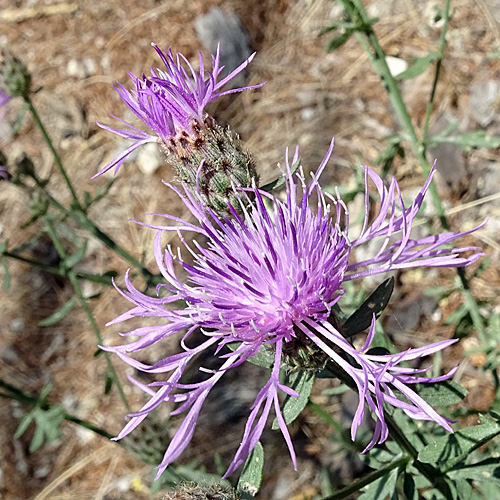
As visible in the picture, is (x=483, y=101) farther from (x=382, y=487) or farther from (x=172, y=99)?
(x=382, y=487)

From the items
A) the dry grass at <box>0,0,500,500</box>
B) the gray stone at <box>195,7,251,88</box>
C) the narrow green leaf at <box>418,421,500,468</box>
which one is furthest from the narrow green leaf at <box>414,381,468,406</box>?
the gray stone at <box>195,7,251,88</box>

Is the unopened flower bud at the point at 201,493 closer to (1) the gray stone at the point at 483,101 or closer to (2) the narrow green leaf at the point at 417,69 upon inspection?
(2) the narrow green leaf at the point at 417,69

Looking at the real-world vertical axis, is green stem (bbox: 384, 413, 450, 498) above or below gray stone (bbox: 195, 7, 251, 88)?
below

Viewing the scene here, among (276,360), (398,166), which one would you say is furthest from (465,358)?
(276,360)

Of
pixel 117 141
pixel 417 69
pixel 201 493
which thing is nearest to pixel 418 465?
pixel 201 493

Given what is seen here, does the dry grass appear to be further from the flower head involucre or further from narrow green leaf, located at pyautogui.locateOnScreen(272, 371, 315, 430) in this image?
the flower head involucre

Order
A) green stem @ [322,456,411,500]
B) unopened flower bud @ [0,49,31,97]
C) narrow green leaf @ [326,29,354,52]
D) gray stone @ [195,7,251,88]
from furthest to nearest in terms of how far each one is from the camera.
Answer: gray stone @ [195,7,251,88]
unopened flower bud @ [0,49,31,97]
narrow green leaf @ [326,29,354,52]
green stem @ [322,456,411,500]
